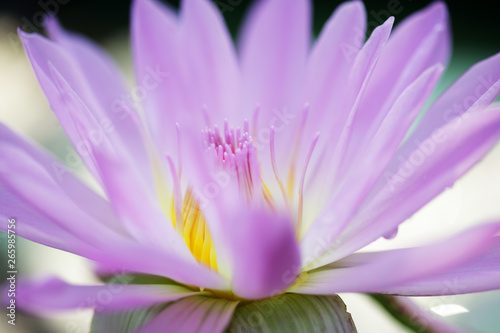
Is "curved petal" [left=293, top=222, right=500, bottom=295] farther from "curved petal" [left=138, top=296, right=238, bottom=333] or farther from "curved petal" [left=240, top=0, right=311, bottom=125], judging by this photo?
"curved petal" [left=240, top=0, right=311, bottom=125]

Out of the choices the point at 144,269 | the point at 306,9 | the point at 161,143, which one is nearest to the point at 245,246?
the point at 144,269

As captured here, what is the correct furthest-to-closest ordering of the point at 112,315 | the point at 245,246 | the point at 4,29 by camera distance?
the point at 4,29
the point at 112,315
the point at 245,246

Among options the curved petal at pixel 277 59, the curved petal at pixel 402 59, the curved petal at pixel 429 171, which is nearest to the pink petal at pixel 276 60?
the curved petal at pixel 277 59

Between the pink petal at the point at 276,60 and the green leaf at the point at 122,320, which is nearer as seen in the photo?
the green leaf at the point at 122,320

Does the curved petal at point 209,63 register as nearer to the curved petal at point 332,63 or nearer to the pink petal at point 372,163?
the curved petal at point 332,63

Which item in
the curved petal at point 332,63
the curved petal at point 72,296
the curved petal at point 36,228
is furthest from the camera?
the curved petal at point 332,63

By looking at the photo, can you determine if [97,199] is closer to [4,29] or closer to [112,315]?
[112,315]

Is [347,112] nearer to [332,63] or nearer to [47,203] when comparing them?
[332,63]
